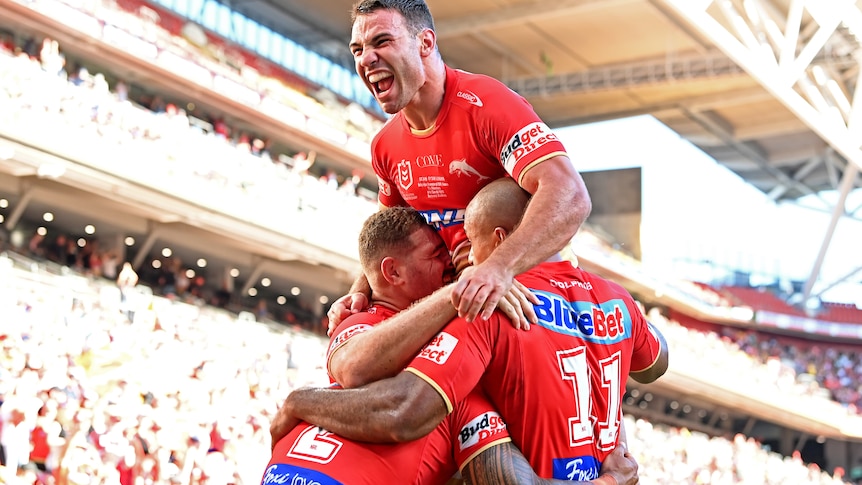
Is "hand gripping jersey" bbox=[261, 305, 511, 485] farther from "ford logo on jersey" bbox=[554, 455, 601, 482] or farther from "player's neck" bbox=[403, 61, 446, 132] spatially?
"player's neck" bbox=[403, 61, 446, 132]

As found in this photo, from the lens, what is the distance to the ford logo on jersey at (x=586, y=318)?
138 inches

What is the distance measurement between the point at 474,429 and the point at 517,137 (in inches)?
38.4

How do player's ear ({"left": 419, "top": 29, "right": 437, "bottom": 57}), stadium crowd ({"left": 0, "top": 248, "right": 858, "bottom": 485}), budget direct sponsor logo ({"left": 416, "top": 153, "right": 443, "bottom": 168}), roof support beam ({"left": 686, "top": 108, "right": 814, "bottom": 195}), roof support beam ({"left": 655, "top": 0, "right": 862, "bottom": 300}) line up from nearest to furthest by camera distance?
1. player's ear ({"left": 419, "top": 29, "right": 437, "bottom": 57})
2. budget direct sponsor logo ({"left": 416, "top": 153, "right": 443, "bottom": 168})
3. stadium crowd ({"left": 0, "top": 248, "right": 858, "bottom": 485})
4. roof support beam ({"left": 655, "top": 0, "right": 862, "bottom": 300})
5. roof support beam ({"left": 686, "top": 108, "right": 814, "bottom": 195})

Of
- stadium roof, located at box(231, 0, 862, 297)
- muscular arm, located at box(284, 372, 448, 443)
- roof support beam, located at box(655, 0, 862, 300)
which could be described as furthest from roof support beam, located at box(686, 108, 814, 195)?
muscular arm, located at box(284, 372, 448, 443)

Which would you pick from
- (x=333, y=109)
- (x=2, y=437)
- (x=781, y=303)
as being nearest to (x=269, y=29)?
(x=333, y=109)

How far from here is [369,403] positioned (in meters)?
3.23

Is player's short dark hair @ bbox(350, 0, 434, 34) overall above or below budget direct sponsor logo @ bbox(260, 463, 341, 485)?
above

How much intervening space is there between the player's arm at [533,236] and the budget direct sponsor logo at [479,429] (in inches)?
14.5

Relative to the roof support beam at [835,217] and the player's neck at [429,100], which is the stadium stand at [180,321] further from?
the player's neck at [429,100]

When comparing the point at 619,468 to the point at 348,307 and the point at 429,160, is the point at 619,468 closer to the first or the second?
the point at 348,307

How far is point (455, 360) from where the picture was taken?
3.24 m

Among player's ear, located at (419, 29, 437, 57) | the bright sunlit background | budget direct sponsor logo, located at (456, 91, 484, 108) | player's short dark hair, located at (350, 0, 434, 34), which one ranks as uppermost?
player's short dark hair, located at (350, 0, 434, 34)

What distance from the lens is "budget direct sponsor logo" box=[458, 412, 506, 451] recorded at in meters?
3.37

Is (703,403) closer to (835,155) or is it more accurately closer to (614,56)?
(835,155)
